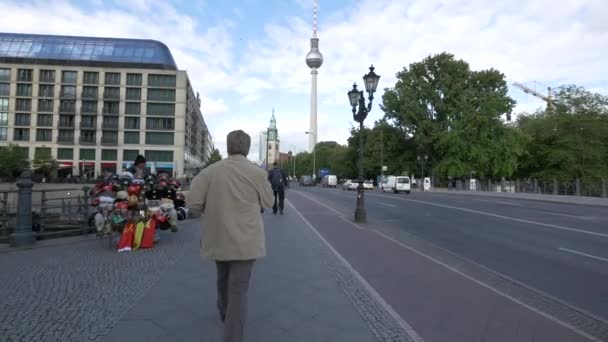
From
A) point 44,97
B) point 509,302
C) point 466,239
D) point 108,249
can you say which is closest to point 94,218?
point 108,249

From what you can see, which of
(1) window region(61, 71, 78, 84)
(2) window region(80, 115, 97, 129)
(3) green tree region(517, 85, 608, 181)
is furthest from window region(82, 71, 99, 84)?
(3) green tree region(517, 85, 608, 181)

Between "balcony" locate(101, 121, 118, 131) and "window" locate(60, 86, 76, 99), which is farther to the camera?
"balcony" locate(101, 121, 118, 131)

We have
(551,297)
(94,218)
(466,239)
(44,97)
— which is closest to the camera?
(551,297)

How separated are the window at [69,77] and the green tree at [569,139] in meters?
66.3

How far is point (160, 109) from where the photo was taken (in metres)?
73.6

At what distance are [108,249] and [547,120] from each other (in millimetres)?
61367

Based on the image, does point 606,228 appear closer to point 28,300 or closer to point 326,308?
point 326,308

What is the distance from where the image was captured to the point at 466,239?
11.4 m

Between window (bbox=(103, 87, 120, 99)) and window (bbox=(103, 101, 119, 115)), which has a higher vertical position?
window (bbox=(103, 87, 120, 99))

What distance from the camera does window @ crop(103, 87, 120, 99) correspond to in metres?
72.6

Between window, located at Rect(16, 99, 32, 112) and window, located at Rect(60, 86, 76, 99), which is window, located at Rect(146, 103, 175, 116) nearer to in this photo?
window, located at Rect(60, 86, 76, 99)

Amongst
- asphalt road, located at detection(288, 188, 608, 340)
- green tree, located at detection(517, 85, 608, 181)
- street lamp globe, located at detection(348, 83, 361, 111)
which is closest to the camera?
asphalt road, located at detection(288, 188, 608, 340)

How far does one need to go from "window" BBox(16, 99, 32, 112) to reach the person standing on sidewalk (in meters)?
80.6

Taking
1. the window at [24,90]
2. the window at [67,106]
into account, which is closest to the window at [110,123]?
the window at [67,106]
